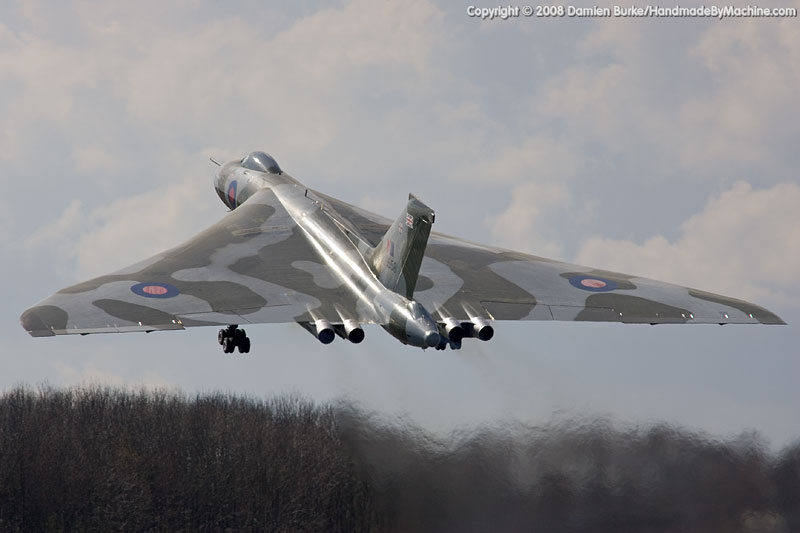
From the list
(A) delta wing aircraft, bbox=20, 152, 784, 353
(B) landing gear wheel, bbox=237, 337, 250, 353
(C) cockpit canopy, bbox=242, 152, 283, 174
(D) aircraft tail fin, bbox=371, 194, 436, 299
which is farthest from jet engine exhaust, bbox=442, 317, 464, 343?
(C) cockpit canopy, bbox=242, 152, 283, 174

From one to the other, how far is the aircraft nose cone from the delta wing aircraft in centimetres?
4

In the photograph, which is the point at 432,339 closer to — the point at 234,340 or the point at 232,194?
the point at 234,340

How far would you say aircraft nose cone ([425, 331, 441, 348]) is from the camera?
24.8m

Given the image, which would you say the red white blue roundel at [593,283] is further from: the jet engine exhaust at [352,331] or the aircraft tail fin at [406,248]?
the jet engine exhaust at [352,331]

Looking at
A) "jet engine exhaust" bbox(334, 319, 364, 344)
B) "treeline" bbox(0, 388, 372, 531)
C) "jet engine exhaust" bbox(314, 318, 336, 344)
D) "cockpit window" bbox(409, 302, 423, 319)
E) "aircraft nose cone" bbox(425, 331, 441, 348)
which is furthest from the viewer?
"treeline" bbox(0, 388, 372, 531)

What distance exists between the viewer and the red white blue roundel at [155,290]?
90.3ft

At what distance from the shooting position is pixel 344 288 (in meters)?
28.7

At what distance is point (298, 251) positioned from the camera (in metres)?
31.1

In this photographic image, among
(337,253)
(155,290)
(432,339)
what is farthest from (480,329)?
(155,290)

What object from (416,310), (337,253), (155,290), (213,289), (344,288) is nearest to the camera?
(416,310)

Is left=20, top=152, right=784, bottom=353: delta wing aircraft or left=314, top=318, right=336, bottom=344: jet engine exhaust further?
left=314, top=318, right=336, bottom=344: jet engine exhaust

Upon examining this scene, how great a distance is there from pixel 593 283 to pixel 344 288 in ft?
22.7

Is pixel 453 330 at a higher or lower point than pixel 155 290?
lower

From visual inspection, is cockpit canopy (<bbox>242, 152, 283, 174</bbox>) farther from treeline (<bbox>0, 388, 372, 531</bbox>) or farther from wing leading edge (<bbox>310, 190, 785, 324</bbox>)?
treeline (<bbox>0, 388, 372, 531</bbox>)
